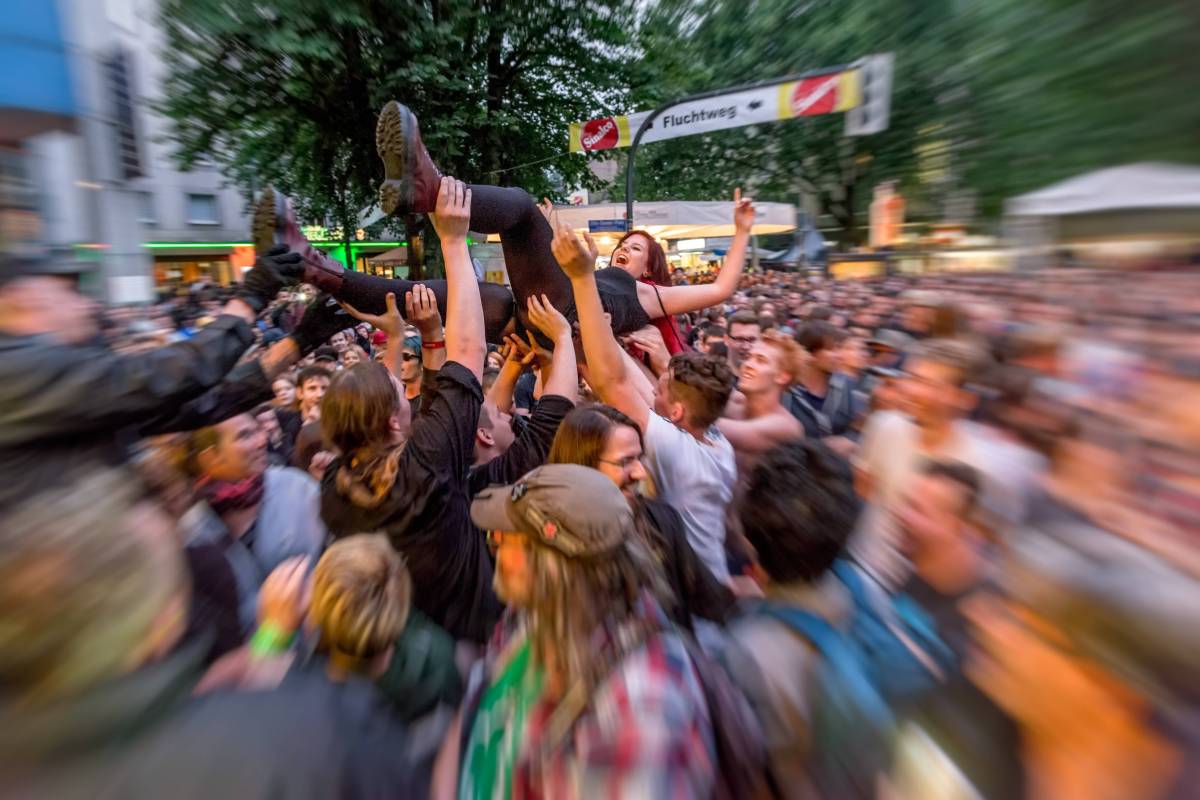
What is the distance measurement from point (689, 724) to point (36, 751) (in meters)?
0.90

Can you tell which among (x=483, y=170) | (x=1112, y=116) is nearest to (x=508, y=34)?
(x=483, y=170)

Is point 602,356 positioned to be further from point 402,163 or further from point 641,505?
point 402,163

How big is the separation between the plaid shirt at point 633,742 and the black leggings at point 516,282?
172cm

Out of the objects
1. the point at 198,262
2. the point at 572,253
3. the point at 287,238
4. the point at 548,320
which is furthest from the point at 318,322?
the point at 198,262

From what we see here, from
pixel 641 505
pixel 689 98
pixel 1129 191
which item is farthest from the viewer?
pixel 689 98

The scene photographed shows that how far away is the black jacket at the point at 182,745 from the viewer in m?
0.84

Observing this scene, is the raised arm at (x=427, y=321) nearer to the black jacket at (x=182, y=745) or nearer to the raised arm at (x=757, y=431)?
the raised arm at (x=757, y=431)

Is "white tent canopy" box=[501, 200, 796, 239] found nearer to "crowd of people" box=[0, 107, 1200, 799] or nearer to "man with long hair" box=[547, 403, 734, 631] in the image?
"crowd of people" box=[0, 107, 1200, 799]

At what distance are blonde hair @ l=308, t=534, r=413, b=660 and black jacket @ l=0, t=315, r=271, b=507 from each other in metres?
0.69

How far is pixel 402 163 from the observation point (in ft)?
7.05

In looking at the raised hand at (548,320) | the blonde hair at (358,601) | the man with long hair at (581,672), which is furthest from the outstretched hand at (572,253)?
the blonde hair at (358,601)

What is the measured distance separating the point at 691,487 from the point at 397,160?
4.54 feet

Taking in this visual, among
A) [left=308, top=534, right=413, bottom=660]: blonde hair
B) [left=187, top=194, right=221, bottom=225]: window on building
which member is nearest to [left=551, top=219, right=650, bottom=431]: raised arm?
[left=308, top=534, right=413, bottom=660]: blonde hair

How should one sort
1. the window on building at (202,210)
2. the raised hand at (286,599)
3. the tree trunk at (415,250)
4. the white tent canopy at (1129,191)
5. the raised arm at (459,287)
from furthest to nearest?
the window on building at (202,210) → the tree trunk at (415,250) → the white tent canopy at (1129,191) → the raised arm at (459,287) → the raised hand at (286,599)
